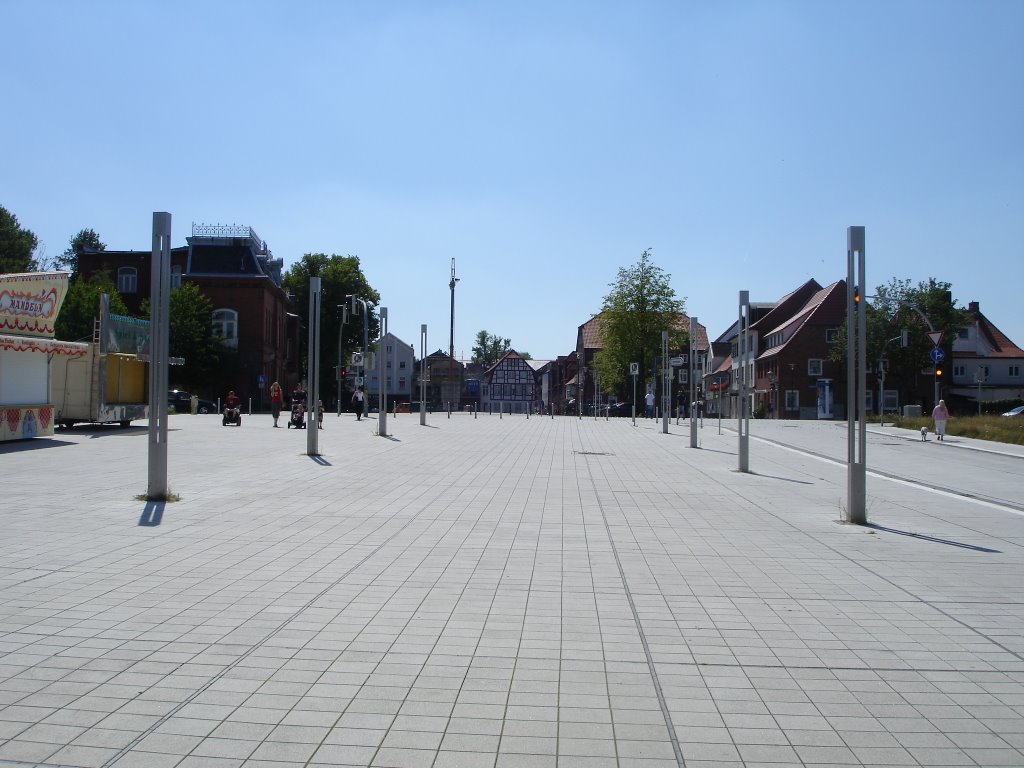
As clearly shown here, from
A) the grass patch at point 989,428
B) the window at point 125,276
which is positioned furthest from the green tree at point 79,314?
the grass patch at point 989,428

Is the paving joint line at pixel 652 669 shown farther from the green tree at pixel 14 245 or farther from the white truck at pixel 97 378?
the green tree at pixel 14 245

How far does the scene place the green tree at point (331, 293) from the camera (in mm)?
77750

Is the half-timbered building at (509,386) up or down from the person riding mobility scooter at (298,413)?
up

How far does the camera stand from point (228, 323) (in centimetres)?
6531

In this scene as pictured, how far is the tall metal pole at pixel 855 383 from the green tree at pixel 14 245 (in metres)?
62.4

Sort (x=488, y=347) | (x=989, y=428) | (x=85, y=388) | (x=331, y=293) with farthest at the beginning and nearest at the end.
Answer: (x=488, y=347) < (x=331, y=293) < (x=989, y=428) < (x=85, y=388)

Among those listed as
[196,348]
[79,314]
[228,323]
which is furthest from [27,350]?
[228,323]

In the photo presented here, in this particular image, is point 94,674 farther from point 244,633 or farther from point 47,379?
point 47,379

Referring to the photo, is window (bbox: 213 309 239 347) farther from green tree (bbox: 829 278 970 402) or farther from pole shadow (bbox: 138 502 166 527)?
pole shadow (bbox: 138 502 166 527)

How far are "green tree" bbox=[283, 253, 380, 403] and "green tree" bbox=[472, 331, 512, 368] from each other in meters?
93.0

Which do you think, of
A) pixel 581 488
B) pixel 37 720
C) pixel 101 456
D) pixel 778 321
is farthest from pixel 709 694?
pixel 778 321

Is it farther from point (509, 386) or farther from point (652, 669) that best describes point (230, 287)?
point (509, 386)

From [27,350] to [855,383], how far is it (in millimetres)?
19918

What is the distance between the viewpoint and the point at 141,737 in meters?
4.05
